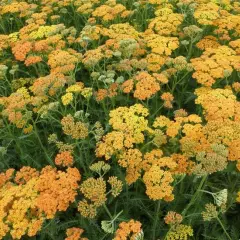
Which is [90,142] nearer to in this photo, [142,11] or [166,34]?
[166,34]

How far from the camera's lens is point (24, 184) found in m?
3.93

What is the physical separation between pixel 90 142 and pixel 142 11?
4.13 metres

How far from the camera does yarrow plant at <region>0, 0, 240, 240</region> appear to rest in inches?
138

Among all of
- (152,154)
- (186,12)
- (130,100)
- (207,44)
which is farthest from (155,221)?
(186,12)

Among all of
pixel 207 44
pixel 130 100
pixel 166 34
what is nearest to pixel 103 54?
pixel 130 100

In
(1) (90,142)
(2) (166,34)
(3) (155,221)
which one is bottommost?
(3) (155,221)

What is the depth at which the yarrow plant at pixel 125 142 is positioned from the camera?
11.5 feet

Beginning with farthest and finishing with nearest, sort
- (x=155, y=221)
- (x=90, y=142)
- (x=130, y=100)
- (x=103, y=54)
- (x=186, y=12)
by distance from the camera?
1. (x=186, y=12)
2. (x=103, y=54)
3. (x=130, y=100)
4. (x=90, y=142)
5. (x=155, y=221)

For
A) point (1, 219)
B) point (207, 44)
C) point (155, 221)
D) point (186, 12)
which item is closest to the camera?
point (1, 219)

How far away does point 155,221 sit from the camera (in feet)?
12.7

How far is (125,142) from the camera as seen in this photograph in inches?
155

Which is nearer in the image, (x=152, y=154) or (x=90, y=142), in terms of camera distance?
(x=152, y=154)

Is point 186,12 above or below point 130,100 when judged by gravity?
above

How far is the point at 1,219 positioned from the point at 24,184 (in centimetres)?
61
